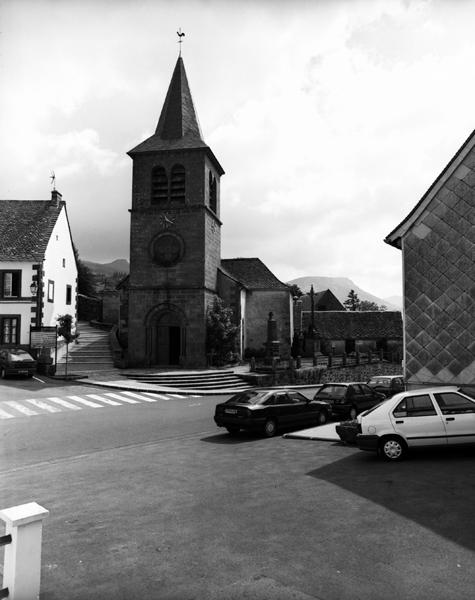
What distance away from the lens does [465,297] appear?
11938mm

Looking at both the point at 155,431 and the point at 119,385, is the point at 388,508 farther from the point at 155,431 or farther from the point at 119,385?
the point at 119,385

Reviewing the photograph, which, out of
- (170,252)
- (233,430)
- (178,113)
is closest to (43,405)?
(233,430)

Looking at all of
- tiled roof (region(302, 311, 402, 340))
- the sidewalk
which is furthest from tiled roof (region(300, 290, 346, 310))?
the sidewalk

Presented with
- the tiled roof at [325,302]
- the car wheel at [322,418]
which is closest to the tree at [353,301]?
the tiled roof at [325,302]

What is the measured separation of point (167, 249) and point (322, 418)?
20.4 metres

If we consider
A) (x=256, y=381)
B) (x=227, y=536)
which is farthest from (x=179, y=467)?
(x=256, y=381)

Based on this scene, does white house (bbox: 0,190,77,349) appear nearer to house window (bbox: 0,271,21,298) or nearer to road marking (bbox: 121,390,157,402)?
house window (bbox: 0,271,21,298)

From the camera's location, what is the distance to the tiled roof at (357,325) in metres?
58.0

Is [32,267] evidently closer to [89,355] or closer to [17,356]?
[89,355]

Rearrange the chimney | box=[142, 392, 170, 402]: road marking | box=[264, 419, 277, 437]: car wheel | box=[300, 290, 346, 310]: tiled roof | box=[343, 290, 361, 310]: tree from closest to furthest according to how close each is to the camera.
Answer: box=[264, 419, 277, 437]: car wheel < box=[142, 392, 170, 402]: road marking < the chimney < box=[300, 290, 346, 310]: tiled roof < box=[343, 290, 361, 310]: tree

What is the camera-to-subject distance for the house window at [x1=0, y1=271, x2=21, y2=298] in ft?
106

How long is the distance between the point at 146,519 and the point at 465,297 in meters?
9.11

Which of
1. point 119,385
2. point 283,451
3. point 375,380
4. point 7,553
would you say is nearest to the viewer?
point 7,553

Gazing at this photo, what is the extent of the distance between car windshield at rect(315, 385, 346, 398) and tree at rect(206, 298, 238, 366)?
15.5m
